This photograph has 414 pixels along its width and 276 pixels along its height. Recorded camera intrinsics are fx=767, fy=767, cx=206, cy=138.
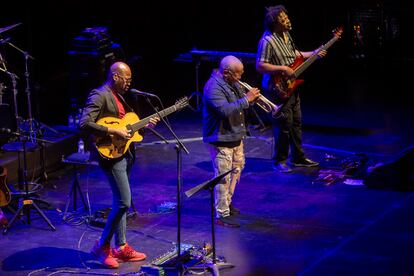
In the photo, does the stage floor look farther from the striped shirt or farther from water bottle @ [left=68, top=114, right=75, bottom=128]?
the striped shirt

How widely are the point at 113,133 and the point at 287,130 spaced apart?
164 inches

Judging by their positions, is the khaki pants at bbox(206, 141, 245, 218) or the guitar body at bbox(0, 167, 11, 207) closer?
the khaki pants at bbox(206, 141, 245, 218)

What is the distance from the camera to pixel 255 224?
30.3 ft

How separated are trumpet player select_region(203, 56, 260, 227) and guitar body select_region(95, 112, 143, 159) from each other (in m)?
1.28

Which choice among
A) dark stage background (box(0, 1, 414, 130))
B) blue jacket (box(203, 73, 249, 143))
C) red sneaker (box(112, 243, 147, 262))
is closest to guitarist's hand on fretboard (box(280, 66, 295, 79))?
blue jacket (box(203, 73, 249, 143))

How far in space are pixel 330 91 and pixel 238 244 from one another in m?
9.40

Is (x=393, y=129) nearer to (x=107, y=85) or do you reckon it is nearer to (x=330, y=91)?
(x=330, y=91)

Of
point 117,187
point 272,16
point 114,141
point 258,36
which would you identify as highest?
point 272,16

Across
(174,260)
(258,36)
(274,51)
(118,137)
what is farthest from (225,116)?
(258,36)

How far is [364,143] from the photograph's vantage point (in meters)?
12.9

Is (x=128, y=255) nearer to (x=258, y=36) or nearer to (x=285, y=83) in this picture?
(x=285, y=83)

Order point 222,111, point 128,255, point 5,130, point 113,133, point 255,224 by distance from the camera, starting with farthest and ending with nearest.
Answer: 1. point 5,130
2. point 255,224
3. point 222,111
4. point 128,255
5. point 113,133

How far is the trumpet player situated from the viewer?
8891 mm

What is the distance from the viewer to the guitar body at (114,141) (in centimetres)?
780
